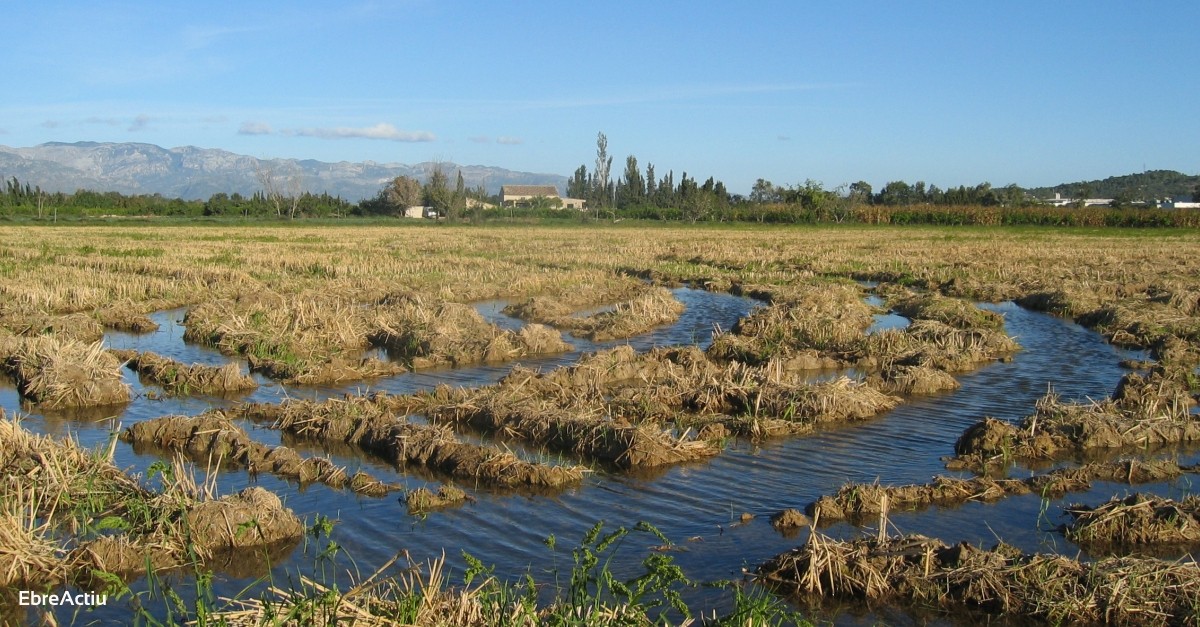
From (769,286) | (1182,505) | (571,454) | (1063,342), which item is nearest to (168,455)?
(571,454)

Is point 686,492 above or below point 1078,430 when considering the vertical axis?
below

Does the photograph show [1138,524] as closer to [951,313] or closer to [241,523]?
[241,523]

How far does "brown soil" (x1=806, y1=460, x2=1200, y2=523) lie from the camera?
317 inches

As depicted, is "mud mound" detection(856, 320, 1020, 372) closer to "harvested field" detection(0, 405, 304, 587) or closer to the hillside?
"harvested field" detection(0, 405, 304, 587)

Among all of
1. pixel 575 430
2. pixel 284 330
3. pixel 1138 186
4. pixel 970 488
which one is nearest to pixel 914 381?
pixel 970 488

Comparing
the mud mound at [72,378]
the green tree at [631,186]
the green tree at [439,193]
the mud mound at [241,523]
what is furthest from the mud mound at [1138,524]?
the green tree at [631,186]

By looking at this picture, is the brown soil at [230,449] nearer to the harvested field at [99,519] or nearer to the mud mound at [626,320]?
the harvested field at [99,519]

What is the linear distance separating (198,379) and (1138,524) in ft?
37.0

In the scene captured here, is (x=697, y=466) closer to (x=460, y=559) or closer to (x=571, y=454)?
(x=571, y=454)

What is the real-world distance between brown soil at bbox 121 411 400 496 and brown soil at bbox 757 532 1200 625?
403cm

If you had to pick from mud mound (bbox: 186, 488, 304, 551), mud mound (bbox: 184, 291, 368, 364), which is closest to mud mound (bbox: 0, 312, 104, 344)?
mud mound (bbox: 184, 291, 368, 364)

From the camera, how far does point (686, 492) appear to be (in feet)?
28.4

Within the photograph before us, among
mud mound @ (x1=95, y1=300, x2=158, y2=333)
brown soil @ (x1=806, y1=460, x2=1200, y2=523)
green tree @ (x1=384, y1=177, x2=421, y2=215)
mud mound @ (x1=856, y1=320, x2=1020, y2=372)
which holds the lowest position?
brown soil @ (x1=806, y1=460, x2=1200, y2=523)

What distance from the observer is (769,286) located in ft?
84.7
